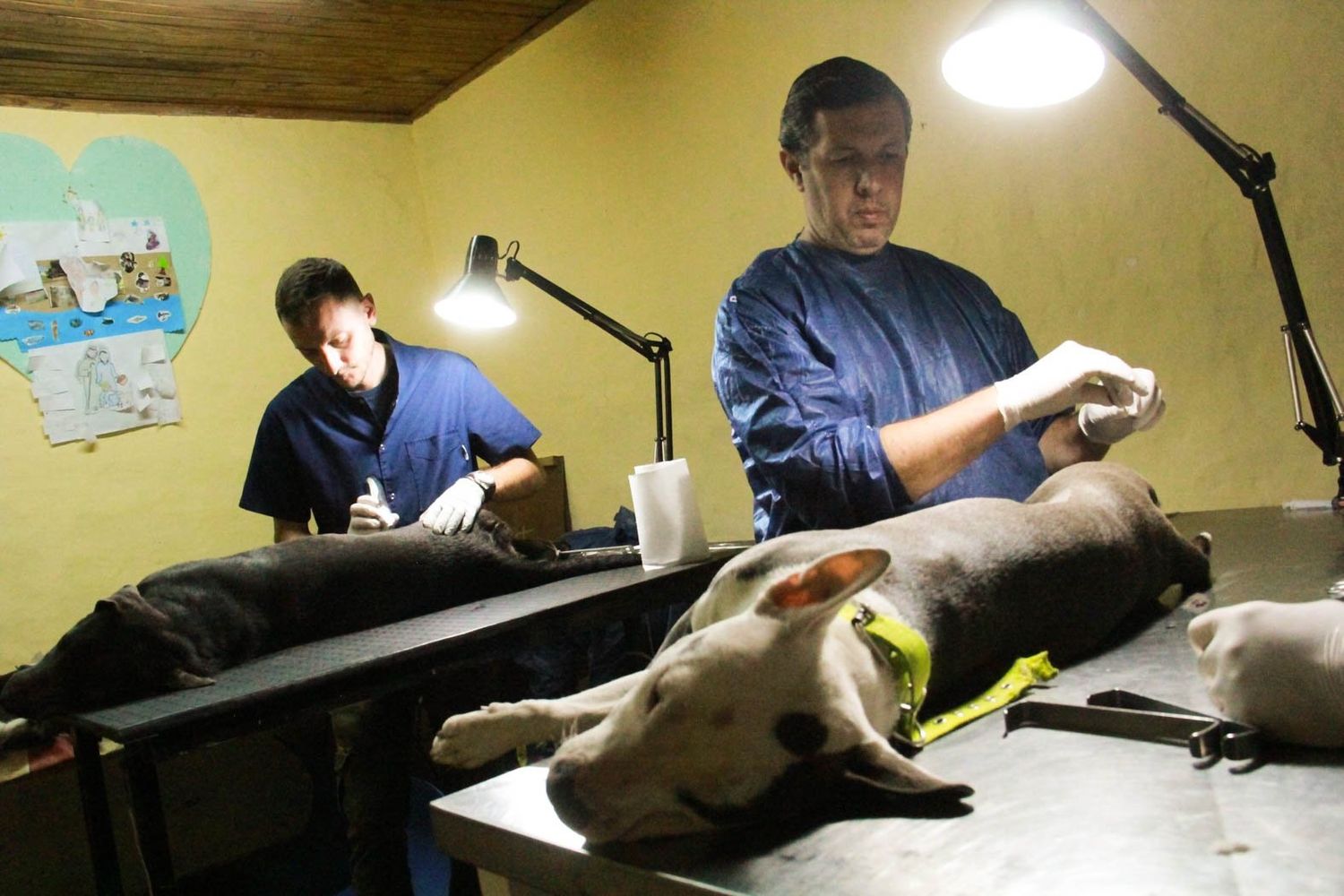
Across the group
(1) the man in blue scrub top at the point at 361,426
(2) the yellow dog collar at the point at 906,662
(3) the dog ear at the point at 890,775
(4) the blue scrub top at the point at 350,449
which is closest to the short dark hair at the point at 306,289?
(1) the man in blue scrub top at the point at 361,426

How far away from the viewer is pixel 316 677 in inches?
64.6

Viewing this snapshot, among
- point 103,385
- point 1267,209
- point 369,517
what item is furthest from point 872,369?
point 103,385

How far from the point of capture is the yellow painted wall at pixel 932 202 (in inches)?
92.4

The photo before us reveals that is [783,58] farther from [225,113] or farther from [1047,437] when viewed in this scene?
[225,113]

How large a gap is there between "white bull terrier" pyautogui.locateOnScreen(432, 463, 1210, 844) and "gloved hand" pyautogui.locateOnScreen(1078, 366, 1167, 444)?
0.38m

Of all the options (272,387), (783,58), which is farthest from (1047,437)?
(272,387)

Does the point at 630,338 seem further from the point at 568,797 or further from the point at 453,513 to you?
the point at 568,797

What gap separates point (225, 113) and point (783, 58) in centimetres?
252

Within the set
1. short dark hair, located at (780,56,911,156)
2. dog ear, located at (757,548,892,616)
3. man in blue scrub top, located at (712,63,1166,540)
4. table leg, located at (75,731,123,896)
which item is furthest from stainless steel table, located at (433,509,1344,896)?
short dark hair, located at (780,56,911,156)

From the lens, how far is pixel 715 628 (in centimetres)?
87

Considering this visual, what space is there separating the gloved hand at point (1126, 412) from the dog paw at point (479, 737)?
112 cm

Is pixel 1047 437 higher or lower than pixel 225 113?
lower

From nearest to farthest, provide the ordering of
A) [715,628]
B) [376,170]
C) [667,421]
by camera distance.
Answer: [715,628]
[667,421]
[376,170]

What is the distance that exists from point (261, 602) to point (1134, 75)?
1.83 metres
